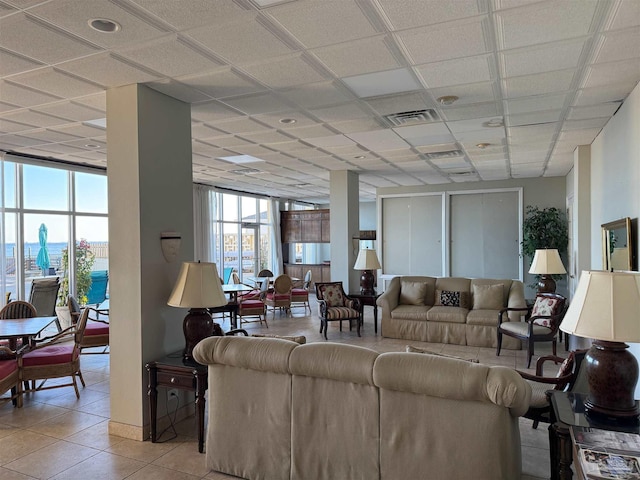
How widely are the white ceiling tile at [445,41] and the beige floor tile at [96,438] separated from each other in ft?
12.3

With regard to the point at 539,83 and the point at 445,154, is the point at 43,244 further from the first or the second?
the point at 539,83

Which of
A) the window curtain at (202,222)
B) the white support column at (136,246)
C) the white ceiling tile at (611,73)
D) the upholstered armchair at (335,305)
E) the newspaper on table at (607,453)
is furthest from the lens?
the window curtain at (202,222)

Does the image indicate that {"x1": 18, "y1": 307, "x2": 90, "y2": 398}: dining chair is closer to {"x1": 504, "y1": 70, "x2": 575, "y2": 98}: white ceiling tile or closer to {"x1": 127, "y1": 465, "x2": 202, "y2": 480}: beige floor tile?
{"x1": 127, "y1": 465, "x2": 202, "y2": 480}: beige floor tile

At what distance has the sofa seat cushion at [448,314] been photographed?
6.46 meters

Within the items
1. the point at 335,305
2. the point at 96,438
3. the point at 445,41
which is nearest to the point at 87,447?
the point at 96,438

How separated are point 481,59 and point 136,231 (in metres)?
2.99

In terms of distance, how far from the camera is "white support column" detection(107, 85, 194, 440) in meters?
3.52

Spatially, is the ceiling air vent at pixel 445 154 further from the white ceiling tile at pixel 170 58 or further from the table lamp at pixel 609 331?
the table lamp at pixel 609 331

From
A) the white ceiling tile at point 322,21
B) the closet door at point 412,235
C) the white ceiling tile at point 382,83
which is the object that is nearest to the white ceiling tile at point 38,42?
the white ceiling tile at point 322,21

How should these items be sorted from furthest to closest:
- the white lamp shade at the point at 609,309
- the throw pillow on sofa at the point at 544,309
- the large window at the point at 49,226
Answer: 1. the large window at the point at 49,226
2. the throw pillow on sofa at the point at 544,309
3. the white lamp shade at the point at 609,309

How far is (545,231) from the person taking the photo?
940 centimetres

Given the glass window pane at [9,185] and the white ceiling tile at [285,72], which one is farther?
the glass window pane at [9,185]

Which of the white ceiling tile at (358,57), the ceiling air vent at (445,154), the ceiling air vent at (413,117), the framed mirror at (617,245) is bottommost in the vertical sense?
the framed mirror at (617,245)

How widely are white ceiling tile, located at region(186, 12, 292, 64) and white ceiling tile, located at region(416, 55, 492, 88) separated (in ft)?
3.81
